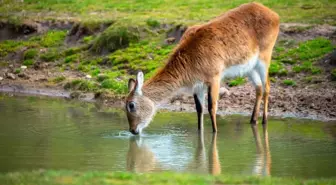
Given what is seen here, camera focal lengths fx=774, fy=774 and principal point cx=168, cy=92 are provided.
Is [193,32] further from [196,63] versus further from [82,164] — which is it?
[82,164]

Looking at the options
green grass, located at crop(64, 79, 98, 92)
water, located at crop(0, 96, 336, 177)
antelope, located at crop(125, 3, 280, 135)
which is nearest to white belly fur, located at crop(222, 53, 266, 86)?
antelope, located at crop(125, 3, 280, 135)

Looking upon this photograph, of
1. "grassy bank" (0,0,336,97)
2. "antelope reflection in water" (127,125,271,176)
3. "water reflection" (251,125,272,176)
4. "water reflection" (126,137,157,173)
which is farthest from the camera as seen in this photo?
"grassy bank" (0,0,336,97)

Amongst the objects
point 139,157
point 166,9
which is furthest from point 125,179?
point 166,9

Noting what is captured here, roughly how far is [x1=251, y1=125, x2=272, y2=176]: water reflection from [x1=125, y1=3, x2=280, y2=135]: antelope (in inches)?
33.5

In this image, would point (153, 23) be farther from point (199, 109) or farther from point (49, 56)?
point (199, 109)

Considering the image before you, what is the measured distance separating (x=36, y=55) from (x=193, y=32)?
25.9 feet

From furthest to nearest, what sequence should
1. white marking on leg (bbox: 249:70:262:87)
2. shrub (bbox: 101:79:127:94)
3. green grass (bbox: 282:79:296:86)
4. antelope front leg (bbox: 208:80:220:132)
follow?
1. shrub (bbox: 101:79:127:94)
2. green grass (bbox: 282:79:296:86)
3. white marking on leg (bbox: 249:70:262:87)
4. antelope front leg (bbox: 208:80:220:132)

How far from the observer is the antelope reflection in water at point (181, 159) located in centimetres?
997

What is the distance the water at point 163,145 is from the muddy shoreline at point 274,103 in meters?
0.46

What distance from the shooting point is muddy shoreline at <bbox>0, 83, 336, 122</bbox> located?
14.0 metres

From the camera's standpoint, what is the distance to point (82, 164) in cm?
1009

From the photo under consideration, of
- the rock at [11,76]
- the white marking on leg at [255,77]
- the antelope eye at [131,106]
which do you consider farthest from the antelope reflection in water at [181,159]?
the rock at [11,76]

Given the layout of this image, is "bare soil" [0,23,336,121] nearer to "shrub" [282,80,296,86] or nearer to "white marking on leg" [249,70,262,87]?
"shrub" [282,80,296,86]

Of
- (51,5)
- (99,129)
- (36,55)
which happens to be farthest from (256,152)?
(51,5)
